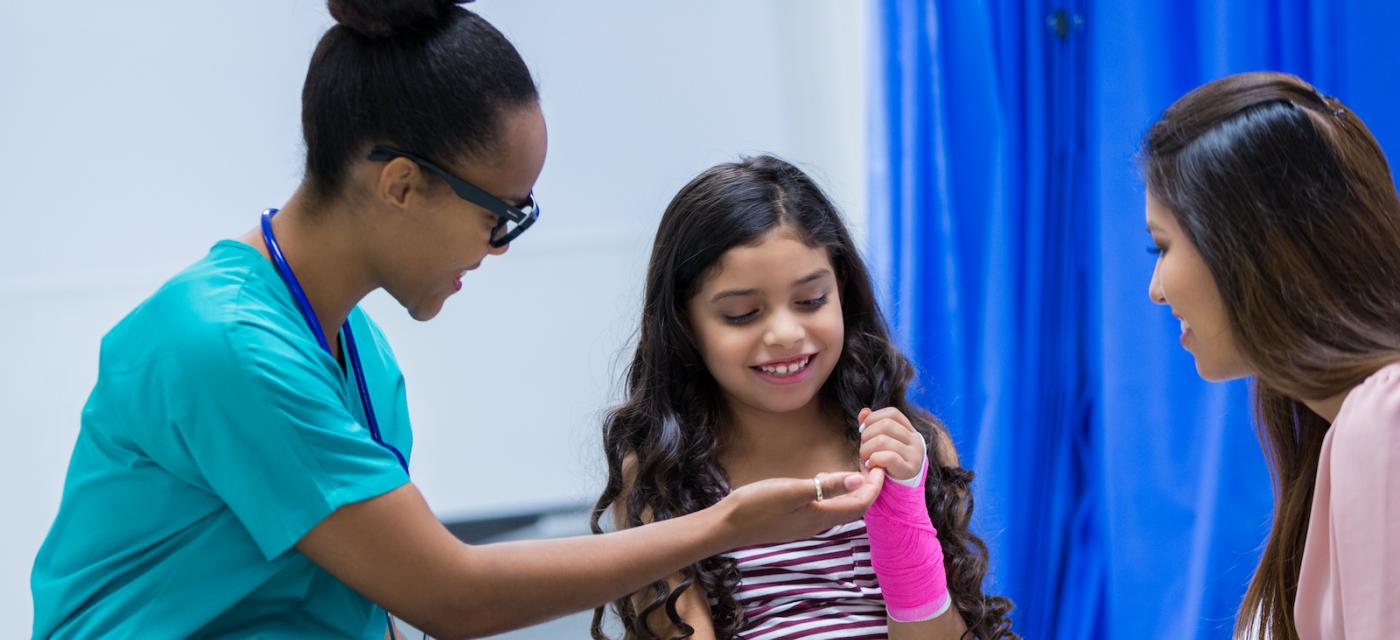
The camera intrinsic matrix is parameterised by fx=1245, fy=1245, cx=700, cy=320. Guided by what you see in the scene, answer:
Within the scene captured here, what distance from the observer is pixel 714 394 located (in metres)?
1.86

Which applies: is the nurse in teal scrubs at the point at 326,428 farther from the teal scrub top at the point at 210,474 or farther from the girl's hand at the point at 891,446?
the girl's hand at the point at 891,446

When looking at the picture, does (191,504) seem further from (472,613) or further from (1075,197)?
(1075,197)

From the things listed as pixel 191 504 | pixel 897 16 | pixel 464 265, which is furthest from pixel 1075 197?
pixel 191 504

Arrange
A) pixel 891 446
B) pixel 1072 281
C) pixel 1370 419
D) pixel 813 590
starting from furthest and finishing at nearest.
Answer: pixel 1072 281 → pixel 813 590 → pixel 891 446 → pixel 1370 419

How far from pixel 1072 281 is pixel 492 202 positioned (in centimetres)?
151

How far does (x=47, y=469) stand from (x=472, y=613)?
213 cm

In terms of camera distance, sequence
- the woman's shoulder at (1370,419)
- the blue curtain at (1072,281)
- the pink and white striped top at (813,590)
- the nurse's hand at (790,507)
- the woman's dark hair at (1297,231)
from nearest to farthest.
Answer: the woman's shoulder at (1370,419), the woman's dark hair at (1297,231), the nurse's hand at (790,507), the pink and white striped top at (813,590), the blue curtain at (1072,281)

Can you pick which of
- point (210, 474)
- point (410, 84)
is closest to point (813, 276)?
point (410, 84)

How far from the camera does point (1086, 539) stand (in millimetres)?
2412

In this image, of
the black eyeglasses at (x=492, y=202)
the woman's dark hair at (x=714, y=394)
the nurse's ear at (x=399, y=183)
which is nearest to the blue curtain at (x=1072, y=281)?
the woman's dark hair at (x=714, y=394)

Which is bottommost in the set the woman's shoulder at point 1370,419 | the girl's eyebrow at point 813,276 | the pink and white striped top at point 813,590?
the pink and white striped top at point 813,590

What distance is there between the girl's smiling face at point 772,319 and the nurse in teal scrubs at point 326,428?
0.36m

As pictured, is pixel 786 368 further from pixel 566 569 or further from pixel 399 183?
pixel 399 183

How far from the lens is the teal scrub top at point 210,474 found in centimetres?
117
